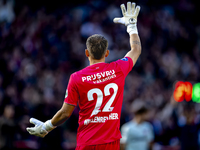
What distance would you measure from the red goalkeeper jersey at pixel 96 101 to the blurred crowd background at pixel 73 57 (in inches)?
212

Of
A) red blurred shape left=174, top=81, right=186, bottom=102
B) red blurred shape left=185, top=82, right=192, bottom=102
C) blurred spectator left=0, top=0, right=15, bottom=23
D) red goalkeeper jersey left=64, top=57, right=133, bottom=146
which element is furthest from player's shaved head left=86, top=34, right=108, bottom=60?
blurred spectator left=0, top=0, right=15, bottom=23

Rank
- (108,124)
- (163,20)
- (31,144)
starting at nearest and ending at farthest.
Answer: (108,124), (31,144), (163,20)

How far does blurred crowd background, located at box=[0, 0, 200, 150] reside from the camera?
9.52 meters

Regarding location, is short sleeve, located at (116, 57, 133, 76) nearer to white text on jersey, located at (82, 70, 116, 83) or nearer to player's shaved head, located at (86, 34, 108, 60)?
white text on jersey, located at (82, 70, 116, 83)

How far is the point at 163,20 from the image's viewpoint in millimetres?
17594

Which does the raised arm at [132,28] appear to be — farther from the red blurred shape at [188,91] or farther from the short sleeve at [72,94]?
the red blurred shape at [188,91]

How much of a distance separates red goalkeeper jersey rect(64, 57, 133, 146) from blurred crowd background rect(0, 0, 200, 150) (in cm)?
538

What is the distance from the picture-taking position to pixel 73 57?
15039 millimetres

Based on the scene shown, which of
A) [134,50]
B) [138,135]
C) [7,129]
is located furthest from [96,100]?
[7,129]

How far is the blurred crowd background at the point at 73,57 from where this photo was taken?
952cm

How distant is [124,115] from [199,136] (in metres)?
3.97

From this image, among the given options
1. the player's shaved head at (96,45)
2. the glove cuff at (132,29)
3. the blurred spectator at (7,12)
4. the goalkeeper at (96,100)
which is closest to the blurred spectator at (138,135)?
the glove cuff at (132,29)

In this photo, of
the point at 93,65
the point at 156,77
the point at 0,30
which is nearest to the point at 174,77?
the point at 156,77

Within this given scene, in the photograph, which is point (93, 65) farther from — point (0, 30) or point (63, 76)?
point (0, 30)
